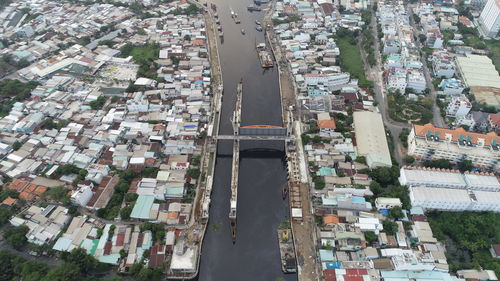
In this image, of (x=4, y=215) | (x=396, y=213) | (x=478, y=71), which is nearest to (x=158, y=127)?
(x=4, y=215)

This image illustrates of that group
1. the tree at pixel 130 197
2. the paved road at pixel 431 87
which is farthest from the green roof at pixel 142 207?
the paved road at pixel 431 87

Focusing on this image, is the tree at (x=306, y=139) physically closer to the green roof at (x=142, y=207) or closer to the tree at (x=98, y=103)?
the green roof at (x=142, y=207)

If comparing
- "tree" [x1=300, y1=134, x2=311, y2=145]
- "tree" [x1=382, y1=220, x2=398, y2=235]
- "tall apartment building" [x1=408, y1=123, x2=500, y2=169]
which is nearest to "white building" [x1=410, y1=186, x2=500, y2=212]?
"tree" [x1=382, y1=220, x2=398, y2=235]

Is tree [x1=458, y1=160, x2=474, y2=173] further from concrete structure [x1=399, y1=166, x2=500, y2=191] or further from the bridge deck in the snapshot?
the bridge deck

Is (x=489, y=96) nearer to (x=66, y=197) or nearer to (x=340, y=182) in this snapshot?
(x=340, y=182)

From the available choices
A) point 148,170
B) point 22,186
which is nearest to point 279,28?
point 148,170

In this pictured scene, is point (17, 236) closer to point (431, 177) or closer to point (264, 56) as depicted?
point (431, 177)
